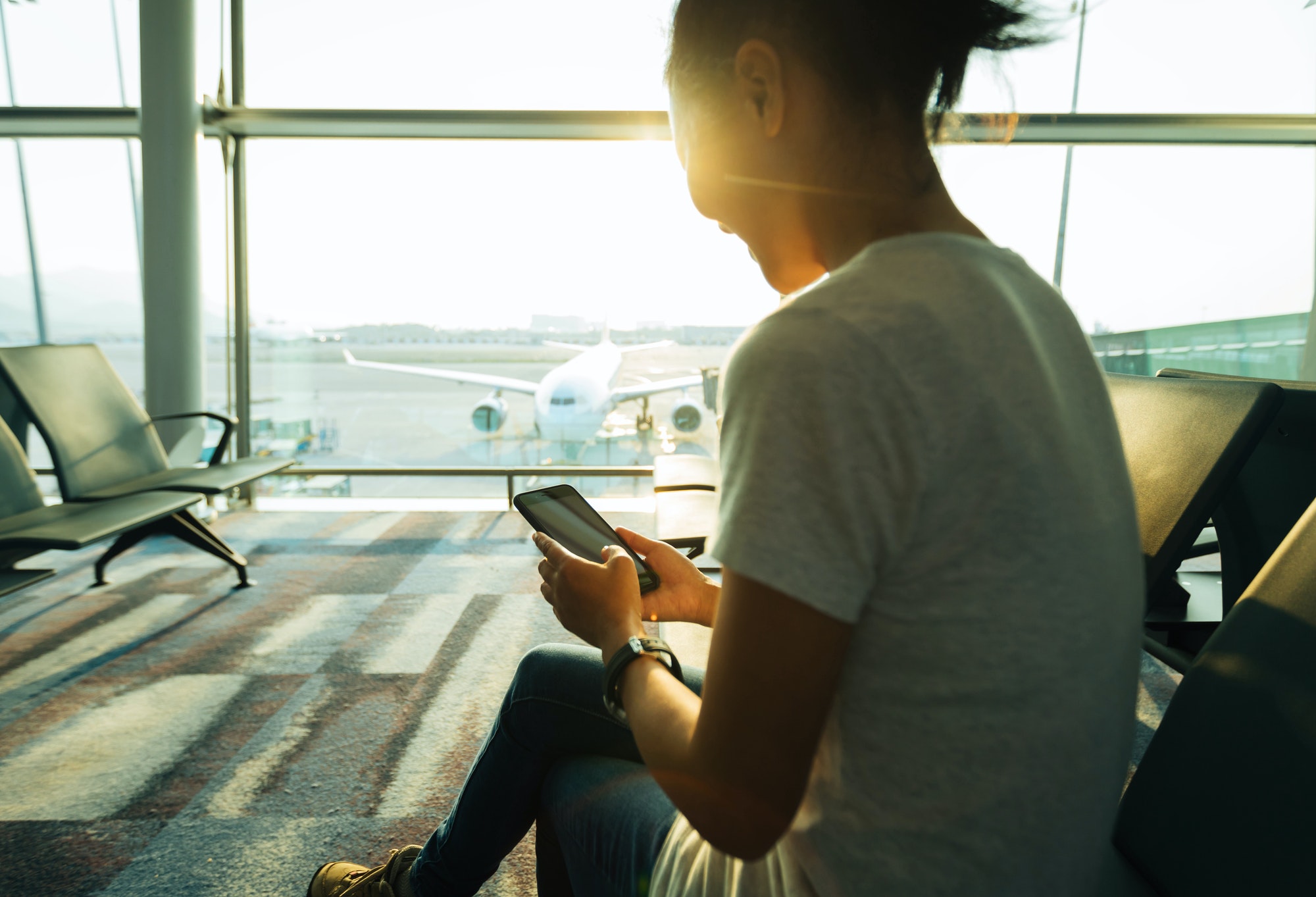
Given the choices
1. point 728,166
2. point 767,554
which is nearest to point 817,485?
point 767,554

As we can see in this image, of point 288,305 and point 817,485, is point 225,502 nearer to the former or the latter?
point 288,305

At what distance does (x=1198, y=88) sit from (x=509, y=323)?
4.50 meters

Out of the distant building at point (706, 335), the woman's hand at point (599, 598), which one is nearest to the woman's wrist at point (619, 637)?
the woman's hand at point (599, 598)

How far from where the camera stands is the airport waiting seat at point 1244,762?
52 centimetres

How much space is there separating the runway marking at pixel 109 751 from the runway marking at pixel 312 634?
0.44ft

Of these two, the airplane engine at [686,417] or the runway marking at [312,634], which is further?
the airplane engine at [686,417]

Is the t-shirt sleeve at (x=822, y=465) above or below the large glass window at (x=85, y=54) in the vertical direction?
below

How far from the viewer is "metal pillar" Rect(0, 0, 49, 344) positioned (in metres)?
3.76

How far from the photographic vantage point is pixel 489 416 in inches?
351

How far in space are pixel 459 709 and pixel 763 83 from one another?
1796 mm

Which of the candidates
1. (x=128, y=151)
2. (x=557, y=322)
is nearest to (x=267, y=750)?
(x=128, y=151)

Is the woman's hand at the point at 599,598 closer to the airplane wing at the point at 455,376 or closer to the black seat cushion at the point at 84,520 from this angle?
the black seat cushion at the point at 84,520

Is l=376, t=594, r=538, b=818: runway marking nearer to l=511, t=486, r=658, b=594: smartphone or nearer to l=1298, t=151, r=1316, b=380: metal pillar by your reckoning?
l=511, t=486, r=658, b=594: smartphone

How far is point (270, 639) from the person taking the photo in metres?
2.30
